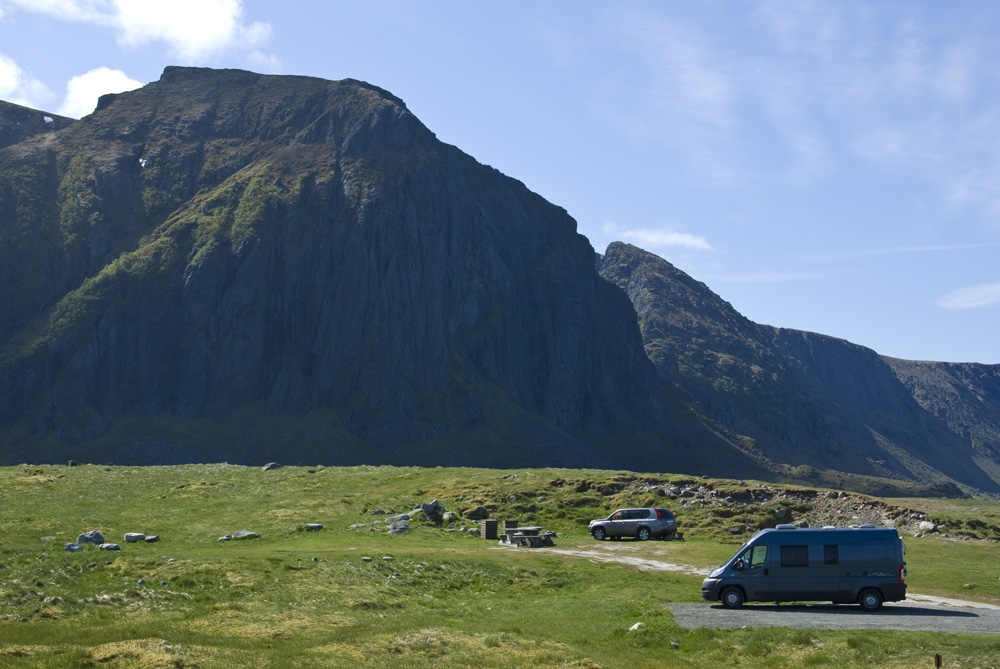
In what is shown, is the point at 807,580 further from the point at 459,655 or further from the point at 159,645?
the point at 159,645

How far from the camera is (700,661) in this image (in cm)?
2650

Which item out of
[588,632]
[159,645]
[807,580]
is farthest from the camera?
[807,580]

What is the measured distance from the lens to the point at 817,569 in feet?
111

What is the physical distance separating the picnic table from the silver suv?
578 cm

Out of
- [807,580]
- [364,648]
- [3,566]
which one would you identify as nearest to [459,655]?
[364,648]

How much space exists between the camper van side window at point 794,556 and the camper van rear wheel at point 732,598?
1873 millimetres

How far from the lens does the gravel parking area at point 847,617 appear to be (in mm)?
29391

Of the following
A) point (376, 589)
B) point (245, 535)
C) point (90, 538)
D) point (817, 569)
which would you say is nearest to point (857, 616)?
point (817, 569)

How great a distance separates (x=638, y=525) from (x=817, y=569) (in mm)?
23093

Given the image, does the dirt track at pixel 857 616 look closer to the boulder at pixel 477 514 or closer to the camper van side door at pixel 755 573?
the camper van side door at pixel 755 573

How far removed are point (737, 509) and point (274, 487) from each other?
33.8 meters

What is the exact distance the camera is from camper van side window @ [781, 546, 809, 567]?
111ft

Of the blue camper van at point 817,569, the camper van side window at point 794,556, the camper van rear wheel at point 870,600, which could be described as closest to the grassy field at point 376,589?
the blue camper van at point 817,569

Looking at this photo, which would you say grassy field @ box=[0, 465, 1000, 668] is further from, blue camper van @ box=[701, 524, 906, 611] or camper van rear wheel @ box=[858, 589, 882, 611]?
camper van rear wheel @ box=[858, 589, 882, 611]
